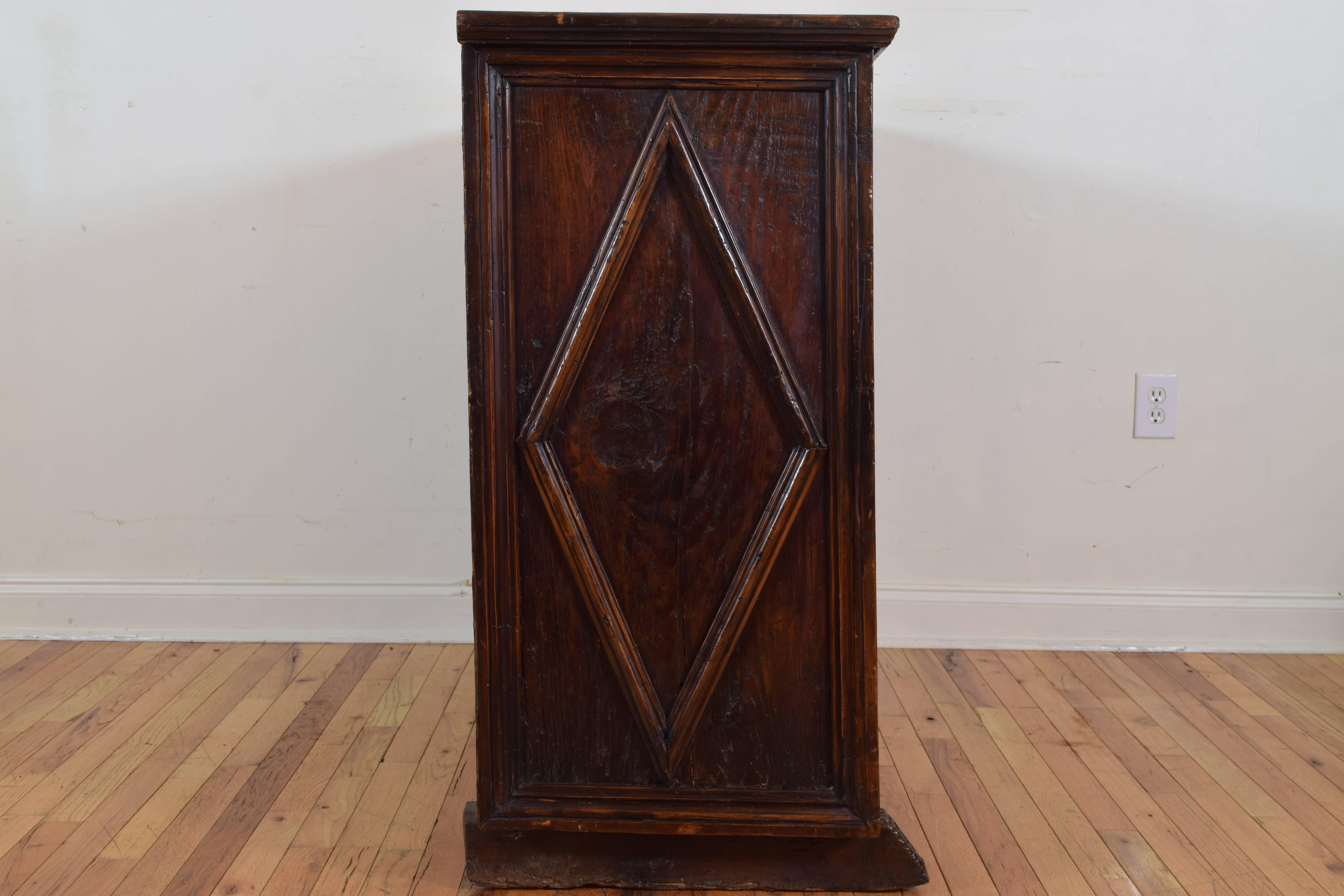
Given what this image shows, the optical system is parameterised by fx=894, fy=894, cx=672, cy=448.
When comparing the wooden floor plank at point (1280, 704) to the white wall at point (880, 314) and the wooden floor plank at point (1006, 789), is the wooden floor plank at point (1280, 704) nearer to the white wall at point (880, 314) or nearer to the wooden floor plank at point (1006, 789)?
the white wall at point (880, 314)

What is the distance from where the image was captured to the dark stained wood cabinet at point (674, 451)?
1.10 meters

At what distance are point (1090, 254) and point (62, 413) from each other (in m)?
2.36

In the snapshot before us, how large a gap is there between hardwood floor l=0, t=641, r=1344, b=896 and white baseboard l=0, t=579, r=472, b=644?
0.04m

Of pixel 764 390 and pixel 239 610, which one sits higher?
pixel 764 390

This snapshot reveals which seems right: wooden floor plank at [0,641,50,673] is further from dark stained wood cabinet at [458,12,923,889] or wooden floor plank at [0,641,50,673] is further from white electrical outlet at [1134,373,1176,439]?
white electrical outlet at [1134,373,1176,439]

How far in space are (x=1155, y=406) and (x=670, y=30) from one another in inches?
58.4

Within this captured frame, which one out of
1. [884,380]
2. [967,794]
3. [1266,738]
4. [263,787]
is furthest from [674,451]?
[1266,738]

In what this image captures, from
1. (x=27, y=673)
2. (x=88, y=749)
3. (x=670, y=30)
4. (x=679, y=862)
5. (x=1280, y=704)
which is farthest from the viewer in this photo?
(x=27, y=673)

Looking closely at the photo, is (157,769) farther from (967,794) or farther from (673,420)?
(967,794)

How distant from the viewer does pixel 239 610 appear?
6.86 ft

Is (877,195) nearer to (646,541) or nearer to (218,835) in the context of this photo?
(646,541)

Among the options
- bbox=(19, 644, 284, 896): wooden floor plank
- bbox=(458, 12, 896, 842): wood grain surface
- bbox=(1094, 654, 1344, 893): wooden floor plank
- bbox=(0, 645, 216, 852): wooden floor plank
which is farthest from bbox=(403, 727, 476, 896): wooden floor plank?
bbox=(1094, 654, 1344, 893): wooden floor plank

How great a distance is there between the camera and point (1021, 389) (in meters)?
2.01

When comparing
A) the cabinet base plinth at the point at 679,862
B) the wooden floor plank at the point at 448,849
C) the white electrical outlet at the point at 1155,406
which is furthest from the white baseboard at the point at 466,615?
the cabinet base plinth at the point at 679,862
